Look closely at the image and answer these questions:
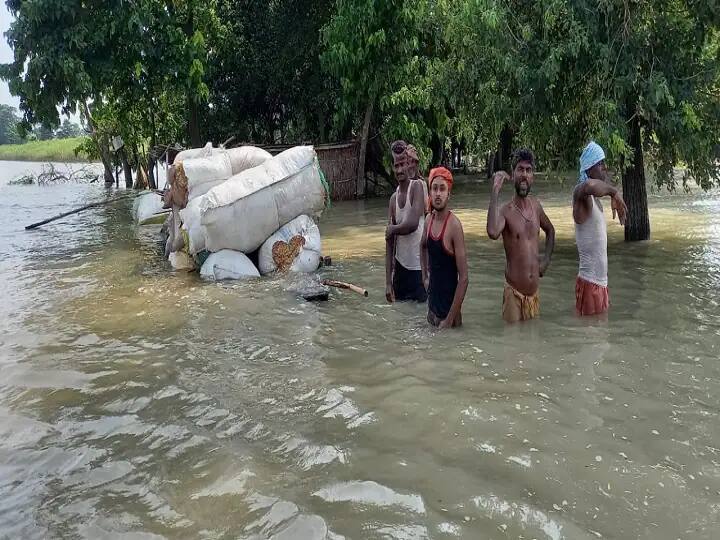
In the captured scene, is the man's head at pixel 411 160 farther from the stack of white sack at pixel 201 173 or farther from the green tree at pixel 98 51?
the green tree at pixel 98 51

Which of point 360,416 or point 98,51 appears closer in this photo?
point 360,416

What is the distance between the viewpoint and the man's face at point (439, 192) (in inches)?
180

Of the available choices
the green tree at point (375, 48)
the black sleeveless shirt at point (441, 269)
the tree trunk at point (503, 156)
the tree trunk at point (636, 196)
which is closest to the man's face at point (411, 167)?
the black sleeveless shirt at point (441, 269)

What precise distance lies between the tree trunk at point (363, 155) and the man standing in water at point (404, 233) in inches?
427

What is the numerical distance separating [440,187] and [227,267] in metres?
3.69

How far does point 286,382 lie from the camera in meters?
4.25

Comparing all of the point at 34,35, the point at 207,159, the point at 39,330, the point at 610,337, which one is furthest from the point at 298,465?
the point at 34,35

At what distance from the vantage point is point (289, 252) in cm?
781

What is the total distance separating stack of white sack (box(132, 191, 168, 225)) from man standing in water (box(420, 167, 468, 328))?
8551mm

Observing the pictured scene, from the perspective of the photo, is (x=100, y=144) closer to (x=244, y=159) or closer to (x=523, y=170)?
(x=244, y=159)

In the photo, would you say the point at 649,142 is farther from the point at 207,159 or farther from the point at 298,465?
the point at 298,465

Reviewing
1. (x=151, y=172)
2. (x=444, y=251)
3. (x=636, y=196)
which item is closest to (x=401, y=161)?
(x=444, y=251)

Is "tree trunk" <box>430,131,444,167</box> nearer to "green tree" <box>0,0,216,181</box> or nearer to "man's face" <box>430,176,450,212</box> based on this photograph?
"green tree" <box>0,0,216,181</box>

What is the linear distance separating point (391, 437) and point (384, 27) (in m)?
13.0
